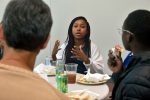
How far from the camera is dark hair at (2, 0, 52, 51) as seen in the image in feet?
3.12

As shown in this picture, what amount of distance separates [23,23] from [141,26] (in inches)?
33.6

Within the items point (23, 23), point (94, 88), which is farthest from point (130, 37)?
point (23, 23)

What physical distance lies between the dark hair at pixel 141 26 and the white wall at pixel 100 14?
218cm

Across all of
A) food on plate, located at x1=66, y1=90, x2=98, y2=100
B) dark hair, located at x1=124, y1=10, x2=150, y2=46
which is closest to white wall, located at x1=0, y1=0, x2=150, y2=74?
food on plate, located at x1=66, y1=90, x2=98, y2=100

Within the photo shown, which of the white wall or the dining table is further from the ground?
the white wall

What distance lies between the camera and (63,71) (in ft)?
7.52

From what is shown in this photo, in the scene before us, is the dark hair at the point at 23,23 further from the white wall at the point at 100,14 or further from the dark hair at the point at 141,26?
the white wall at the point at 100,14

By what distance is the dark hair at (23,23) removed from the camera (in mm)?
952

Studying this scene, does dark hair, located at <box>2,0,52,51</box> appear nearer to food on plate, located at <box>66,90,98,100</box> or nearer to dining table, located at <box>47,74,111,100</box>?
food on plate, located at <box>66,90,98,100</box>

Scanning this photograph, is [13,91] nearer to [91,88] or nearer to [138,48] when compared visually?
[138,48]

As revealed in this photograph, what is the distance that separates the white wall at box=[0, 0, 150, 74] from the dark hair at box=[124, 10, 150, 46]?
2.18 m

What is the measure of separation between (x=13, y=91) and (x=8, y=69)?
0.07 meters

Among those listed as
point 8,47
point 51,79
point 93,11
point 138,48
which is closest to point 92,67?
point 51,79

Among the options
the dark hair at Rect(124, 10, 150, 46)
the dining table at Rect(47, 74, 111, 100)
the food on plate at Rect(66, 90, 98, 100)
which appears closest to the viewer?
the dark hair at Rect(124, 10, 150, 46)
